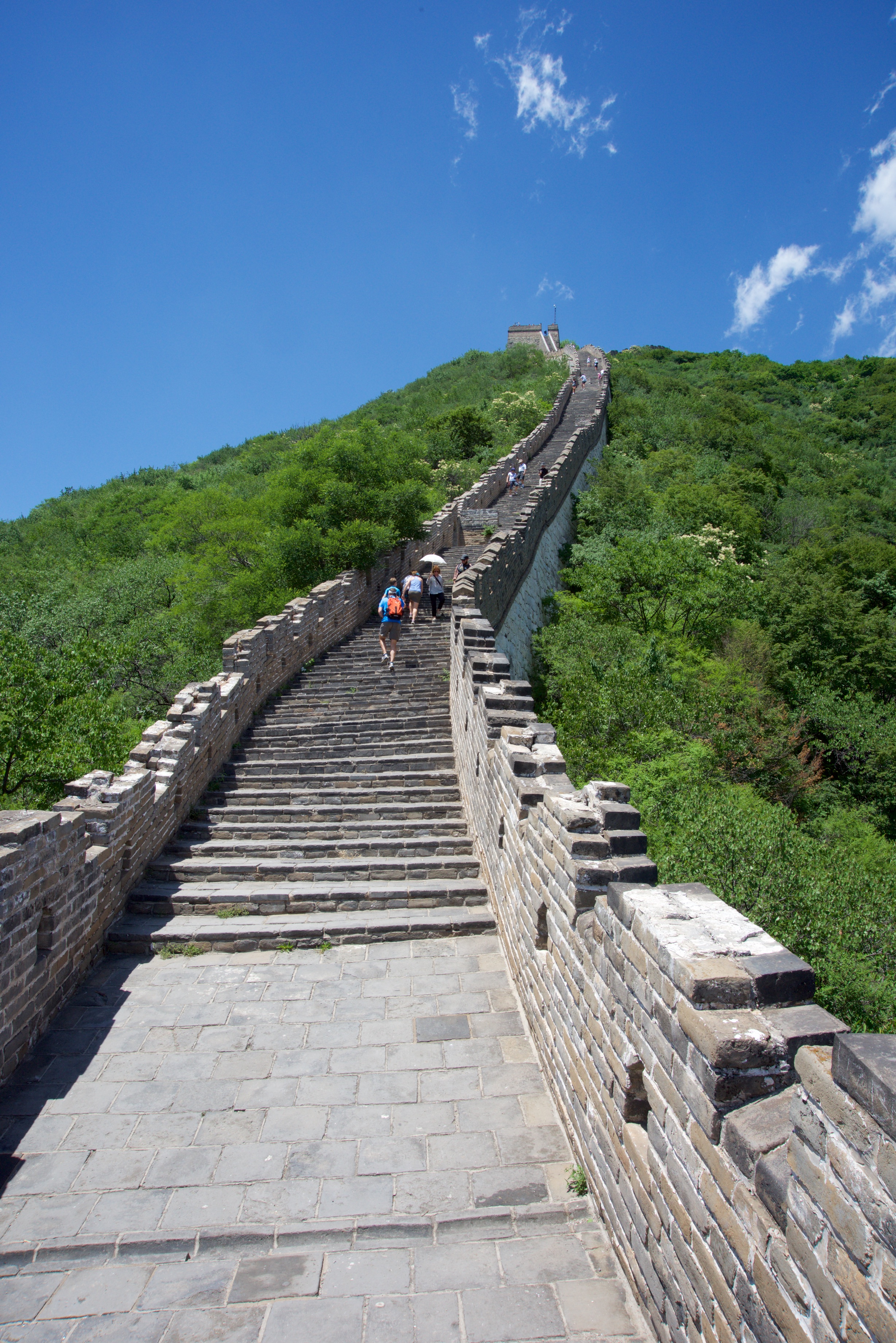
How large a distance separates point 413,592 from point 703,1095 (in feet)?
42.6

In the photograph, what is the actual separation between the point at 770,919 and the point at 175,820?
6.35 metres

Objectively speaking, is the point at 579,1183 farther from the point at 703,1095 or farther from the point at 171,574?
the point at 171,574

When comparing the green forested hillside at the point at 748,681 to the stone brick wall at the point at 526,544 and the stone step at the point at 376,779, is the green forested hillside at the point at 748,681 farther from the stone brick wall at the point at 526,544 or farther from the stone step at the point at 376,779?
the stone step at the point at 376,779

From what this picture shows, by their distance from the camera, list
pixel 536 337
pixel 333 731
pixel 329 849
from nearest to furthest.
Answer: pixel 329 849
pixel 333 731
pixel 536 337

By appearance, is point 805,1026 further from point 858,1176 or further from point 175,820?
point 175,820

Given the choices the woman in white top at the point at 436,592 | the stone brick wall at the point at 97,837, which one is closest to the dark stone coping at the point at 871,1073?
the stone brick wall at the point at 97,837

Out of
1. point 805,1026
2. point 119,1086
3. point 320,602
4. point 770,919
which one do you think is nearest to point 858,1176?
point 805,1026

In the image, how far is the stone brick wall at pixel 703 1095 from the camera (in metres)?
1.73

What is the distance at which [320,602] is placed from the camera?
14.4 metres

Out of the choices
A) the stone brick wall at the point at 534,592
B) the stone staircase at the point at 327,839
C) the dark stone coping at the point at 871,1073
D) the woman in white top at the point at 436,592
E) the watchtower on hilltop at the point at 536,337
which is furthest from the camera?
the watchtower on hilltop at the point at 536,337

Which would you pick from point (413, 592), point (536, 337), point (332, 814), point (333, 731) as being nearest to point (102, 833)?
point (332, 814)

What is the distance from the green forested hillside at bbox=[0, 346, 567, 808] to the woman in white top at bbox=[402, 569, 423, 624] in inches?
54.0

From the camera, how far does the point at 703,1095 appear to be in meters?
2.59

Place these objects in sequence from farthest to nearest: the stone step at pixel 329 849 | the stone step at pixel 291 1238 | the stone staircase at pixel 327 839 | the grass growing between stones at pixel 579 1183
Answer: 1. the stone step at pixel 329 849
2. the stone staircase at pixel 327 839
3. the grass growing between stones at pixel 579 1183
4. the stone step at pixel 291 1238
